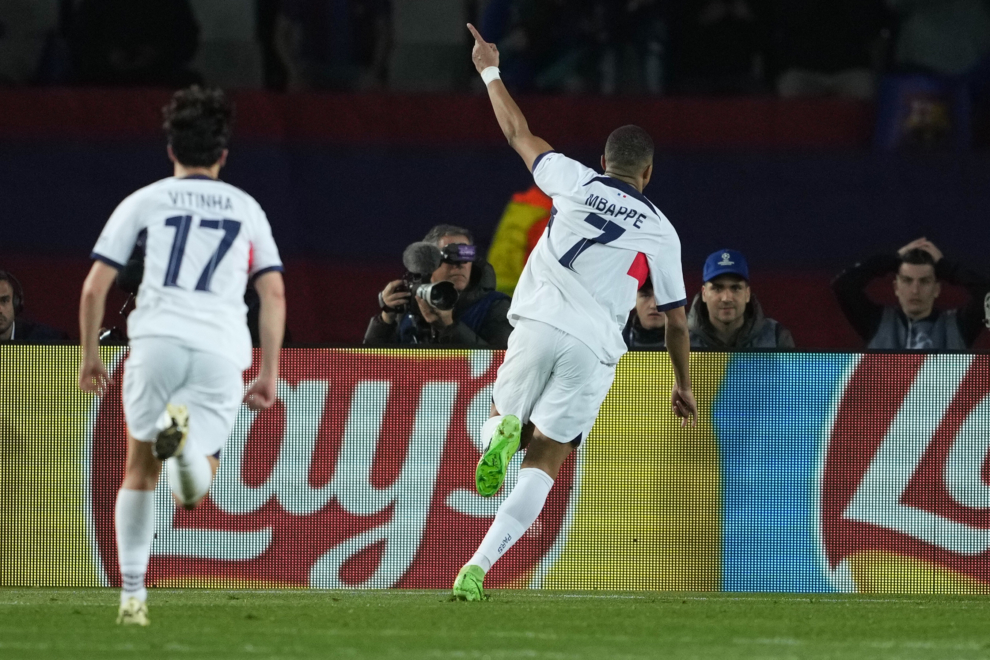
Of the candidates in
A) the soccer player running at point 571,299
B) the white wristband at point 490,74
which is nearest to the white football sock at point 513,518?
the soccer player running at point 571,299

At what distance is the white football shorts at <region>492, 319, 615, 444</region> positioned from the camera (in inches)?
276

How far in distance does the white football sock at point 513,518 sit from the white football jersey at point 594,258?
0.59 metres

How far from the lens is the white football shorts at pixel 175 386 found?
570 centimetres

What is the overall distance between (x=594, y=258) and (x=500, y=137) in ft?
15.2

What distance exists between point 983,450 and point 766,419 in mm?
1017

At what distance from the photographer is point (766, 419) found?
8.20 meters

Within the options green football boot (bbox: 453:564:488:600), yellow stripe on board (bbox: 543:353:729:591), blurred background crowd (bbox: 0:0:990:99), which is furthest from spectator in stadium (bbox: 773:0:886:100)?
green football boot (bbox: 453:564:488:600)

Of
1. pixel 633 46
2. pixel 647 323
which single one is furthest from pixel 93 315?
pixel 633 46

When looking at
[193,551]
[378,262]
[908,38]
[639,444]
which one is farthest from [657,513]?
[908,38]

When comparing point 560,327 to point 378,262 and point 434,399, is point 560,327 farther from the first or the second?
point 378,262

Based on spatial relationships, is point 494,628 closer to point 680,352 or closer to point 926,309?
point 680,352

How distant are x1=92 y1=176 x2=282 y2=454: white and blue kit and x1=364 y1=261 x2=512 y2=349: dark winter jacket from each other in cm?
266

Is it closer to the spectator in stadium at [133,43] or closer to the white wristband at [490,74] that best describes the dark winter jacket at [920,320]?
the white wristband at [490,74]

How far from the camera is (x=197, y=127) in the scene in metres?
5.86
